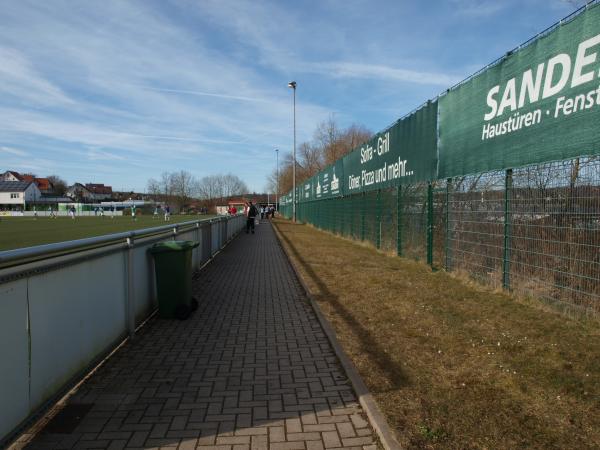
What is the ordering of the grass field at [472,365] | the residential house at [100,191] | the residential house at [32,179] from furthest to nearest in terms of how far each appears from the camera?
the residential house at [100,191] < the residential house at [32,179] < the grass field at [472,365]

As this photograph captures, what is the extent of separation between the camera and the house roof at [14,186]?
10875cm

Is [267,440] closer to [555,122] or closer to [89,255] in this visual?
[89,255]

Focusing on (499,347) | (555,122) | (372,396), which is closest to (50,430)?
(372,396)

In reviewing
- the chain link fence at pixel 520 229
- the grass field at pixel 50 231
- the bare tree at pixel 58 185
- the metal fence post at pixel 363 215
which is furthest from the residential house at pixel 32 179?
the chain link fence at pixel 520 229

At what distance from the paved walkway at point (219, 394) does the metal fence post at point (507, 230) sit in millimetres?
3289

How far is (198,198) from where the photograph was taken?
4471 inches

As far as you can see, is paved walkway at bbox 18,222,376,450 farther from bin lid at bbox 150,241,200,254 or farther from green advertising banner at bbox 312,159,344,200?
green advertising banner at bbox 312,159,344,200

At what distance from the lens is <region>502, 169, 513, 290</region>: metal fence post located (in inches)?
281

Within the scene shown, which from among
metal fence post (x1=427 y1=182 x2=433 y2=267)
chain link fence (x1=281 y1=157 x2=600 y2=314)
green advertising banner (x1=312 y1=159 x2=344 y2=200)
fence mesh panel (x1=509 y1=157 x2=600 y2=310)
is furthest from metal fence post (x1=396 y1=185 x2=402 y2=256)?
green advertising banner (x1=312 y1=159 x2=344 y2=200)

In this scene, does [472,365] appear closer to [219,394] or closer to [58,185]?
[219,394]

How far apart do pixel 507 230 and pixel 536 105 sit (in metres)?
1.97

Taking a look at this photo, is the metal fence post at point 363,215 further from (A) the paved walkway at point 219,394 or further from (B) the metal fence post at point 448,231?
(A) the paved walkway at point 219,394

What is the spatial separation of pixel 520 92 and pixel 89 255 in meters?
6.03

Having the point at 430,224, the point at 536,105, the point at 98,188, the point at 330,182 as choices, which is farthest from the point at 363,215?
the point at 98,188
